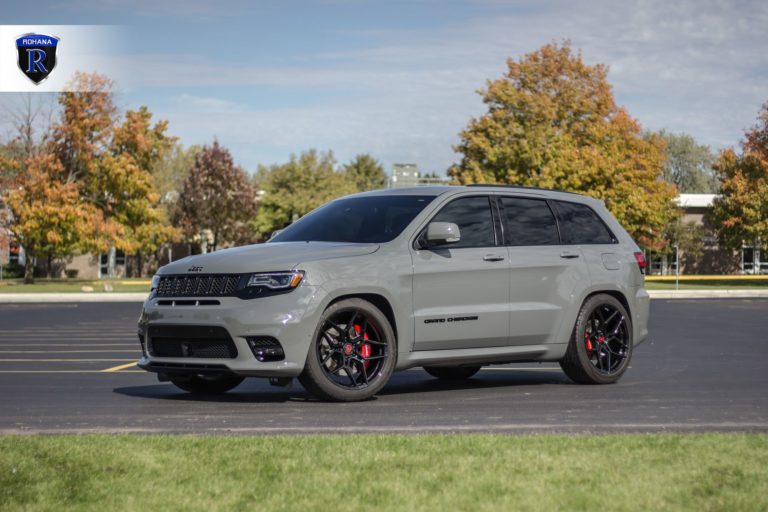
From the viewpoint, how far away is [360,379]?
33.0 ft

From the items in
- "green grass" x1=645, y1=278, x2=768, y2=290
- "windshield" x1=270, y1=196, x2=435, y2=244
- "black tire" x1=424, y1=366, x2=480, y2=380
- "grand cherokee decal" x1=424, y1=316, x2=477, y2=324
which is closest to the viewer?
"grand cherokee decal" x1=424, y1=316, x2=477, y2=324

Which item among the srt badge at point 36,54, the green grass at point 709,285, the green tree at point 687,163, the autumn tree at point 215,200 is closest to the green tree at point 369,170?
the green tree at point 687,163

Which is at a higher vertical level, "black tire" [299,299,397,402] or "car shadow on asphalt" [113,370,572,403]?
"black tire" [299,299,397,402]

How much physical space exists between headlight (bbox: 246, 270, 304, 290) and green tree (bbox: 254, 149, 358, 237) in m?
75.3

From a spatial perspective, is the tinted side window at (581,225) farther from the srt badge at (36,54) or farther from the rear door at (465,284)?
the srt badge at (36,54)

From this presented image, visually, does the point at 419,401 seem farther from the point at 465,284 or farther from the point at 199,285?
the point at 199,285

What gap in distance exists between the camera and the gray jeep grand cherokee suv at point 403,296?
9.69 metres

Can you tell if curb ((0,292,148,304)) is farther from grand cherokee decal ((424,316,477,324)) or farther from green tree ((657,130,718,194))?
green tree ((657,130,718,194))

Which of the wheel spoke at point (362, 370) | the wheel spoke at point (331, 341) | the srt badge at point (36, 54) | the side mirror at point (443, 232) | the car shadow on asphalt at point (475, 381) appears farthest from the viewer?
the srt badge at point (36, 54)

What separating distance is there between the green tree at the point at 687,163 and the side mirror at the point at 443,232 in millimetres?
107795

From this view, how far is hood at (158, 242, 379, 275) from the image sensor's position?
32.0 ft

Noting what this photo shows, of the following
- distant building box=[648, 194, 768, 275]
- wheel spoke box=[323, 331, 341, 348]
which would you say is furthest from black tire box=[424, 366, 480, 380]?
distant building box=[648, 194, 768, 275]

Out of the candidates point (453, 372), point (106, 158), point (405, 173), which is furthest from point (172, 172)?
point (453, 372)

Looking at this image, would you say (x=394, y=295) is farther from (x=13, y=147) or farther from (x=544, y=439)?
(x=13, y=147)
